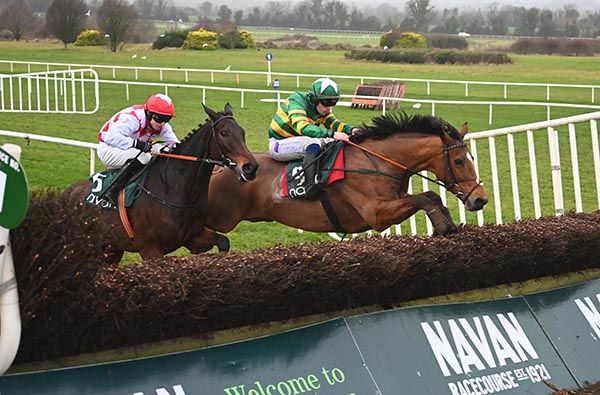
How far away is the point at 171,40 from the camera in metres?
45.9

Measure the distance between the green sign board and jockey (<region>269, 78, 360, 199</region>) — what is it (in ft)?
12.5

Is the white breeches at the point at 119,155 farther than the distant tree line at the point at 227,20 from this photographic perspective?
No

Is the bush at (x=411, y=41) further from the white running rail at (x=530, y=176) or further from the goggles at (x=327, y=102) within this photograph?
the goggles at (x=327, y=102)

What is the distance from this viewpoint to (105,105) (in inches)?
773

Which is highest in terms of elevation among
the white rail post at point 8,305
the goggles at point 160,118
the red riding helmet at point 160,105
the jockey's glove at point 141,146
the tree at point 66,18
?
the tree at point 66,18

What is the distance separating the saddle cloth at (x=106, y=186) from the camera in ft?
19.9

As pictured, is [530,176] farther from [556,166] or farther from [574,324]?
[574,324]

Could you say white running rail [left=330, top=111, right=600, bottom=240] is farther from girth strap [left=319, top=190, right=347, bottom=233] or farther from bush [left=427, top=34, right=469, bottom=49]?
bush [left=427, top=34, right=469, bottom=49]

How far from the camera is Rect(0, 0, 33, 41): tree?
4003cm

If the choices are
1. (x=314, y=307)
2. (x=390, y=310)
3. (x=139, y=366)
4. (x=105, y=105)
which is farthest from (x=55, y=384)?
(x=105, y=105)

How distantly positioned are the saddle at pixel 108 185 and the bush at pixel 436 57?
110ft

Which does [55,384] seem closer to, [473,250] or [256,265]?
[256,265]

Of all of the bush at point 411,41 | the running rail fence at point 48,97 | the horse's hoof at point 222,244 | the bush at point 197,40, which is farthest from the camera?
the bush at point 411,41

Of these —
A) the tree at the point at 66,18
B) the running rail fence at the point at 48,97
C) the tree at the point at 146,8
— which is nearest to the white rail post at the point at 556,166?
the running rail fence at the point at 48,97
